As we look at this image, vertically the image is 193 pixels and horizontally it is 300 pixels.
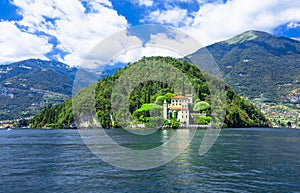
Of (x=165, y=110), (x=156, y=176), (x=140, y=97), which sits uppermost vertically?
(x=140, y=97)

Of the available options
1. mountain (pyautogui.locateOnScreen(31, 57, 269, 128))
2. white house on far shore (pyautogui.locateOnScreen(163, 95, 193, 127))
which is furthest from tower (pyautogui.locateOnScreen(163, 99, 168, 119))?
mountain (pyautogui.locateOnScreen(31, 57, 269, 128))

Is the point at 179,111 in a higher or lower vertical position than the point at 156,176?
higher

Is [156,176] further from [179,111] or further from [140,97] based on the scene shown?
[140,97]

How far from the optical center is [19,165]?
25.5m

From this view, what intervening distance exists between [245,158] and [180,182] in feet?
43.3

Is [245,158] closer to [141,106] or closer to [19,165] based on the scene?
[19,165]

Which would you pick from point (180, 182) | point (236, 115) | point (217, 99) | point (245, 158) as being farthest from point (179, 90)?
point (180, 182)

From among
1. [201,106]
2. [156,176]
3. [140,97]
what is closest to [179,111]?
[201,106]

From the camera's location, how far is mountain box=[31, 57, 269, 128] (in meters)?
124

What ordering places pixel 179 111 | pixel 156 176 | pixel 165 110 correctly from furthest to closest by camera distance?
1. pixel 165 110
2. pixel 179 111
3. pixel 156 176

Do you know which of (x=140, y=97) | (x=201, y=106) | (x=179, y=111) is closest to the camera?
(x=179, y=111)

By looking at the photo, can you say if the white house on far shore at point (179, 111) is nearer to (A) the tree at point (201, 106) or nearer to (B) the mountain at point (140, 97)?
(A) the tree at point (201, 106)

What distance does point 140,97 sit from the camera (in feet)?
417

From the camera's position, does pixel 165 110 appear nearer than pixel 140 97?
Yes
